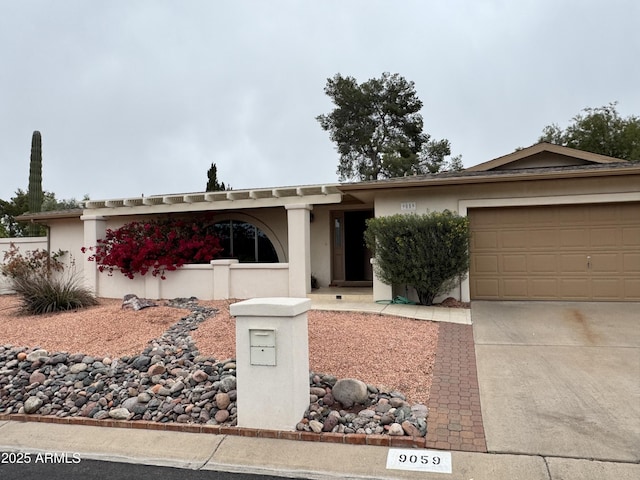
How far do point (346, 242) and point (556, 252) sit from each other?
6229mm

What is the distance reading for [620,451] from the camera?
3738mm

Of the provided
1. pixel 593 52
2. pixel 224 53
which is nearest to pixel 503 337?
pixel 224 53

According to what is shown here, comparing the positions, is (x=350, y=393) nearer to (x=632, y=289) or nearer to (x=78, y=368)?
(x=78, y=368)

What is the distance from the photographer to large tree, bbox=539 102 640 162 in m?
29.7

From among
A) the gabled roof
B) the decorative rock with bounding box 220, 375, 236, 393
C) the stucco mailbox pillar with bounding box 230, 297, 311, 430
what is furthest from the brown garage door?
the stucco mailbox pillar with bounding box 230, 297, 311, 430

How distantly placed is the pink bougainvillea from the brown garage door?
770cm

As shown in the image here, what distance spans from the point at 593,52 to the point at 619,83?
26.6 feet

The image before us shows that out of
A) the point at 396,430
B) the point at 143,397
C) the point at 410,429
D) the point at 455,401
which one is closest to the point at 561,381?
the point at 455,401

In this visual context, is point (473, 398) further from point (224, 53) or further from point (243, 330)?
point (224, 53)

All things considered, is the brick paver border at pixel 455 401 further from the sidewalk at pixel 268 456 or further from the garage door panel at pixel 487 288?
the garage door panel at pixel 487 288

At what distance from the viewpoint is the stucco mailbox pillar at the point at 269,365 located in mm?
4312

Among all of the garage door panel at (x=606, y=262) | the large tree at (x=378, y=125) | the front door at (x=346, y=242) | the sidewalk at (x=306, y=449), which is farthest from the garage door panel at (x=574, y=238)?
the large tree at (x=378, y=125)

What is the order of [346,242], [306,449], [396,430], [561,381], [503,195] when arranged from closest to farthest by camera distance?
[306,449] < [396,430] < [561,381] < [503,195] < [346,242]

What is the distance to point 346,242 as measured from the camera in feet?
47.9
